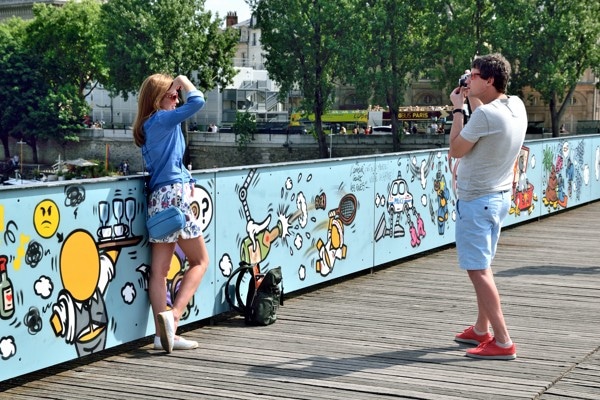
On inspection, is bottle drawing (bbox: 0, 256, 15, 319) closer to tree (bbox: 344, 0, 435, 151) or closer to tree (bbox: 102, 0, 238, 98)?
tree (bbox: 344, 0, 435, 151)

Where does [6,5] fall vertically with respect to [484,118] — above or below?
above

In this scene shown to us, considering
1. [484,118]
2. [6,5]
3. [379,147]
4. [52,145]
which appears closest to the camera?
[484,118]

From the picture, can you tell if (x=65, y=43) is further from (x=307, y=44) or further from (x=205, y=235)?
(x=205, y=235)

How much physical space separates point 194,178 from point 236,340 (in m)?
1.30

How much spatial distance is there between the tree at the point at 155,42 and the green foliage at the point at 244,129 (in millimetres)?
3537

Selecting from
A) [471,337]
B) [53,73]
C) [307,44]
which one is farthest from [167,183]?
[53,73]

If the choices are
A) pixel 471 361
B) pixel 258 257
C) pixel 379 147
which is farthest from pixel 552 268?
pixel 379 147

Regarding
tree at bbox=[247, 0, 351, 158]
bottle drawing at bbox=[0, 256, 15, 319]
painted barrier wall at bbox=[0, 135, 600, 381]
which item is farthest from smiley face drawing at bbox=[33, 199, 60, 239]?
tree at bbox=[247, 0, 351, 158]

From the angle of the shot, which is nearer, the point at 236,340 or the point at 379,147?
the point at 236,340

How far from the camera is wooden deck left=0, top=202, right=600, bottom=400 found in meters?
6.78

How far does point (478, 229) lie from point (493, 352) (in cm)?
88

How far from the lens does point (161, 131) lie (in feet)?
25.1

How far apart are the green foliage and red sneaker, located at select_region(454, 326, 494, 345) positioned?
70.3 metres

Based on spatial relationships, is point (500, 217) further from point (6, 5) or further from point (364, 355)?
point (6, 5)
